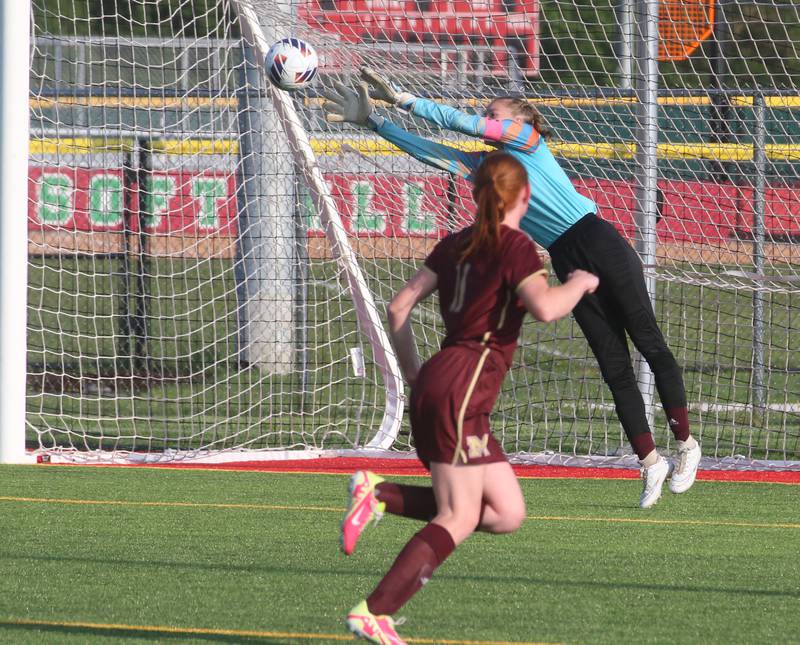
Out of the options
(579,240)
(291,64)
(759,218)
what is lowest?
(579,240)

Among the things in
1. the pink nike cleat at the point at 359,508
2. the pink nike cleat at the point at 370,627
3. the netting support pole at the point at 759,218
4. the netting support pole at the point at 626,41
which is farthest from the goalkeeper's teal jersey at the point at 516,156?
the netting support pole at the point at 759,218

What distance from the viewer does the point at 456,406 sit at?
416 centimetres

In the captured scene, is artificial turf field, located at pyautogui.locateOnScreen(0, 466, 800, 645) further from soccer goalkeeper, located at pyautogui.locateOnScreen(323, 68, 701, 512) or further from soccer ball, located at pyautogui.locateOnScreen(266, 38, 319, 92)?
soccer ball, located at pyautogui.locateOnScreen(266, 38, 319, 92)

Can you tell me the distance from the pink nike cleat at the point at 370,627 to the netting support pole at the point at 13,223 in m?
5.67

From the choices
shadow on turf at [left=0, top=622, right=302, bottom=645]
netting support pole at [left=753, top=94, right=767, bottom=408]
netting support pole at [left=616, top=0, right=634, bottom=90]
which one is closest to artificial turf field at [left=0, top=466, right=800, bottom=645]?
shadow on turf at [left=0, top=622, right=302, bottom=645]

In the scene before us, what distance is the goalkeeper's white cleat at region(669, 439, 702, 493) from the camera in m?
7.43

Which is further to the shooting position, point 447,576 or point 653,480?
point 653,480

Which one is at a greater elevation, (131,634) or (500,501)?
(500,501)

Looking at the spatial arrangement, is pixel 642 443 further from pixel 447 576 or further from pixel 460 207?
pixel 460 207

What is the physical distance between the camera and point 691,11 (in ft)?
36.8

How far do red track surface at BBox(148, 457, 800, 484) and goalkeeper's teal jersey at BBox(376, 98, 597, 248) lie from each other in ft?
7.89

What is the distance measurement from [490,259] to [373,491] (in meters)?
0.80

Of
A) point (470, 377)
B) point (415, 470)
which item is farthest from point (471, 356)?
point (415, 470)

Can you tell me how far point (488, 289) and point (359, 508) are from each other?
77cm
